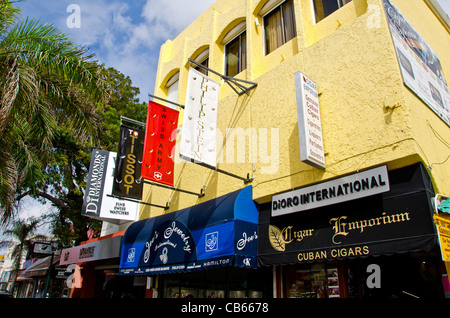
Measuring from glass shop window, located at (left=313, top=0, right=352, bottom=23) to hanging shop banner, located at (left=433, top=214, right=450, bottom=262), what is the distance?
5424 mm

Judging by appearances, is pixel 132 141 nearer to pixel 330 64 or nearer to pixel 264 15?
pixel 264 15

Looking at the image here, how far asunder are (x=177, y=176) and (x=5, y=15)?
6247mm

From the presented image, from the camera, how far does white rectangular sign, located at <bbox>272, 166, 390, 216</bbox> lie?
5379 mm

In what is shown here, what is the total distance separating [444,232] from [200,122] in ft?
16.8

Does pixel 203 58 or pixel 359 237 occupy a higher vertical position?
pixel 203 58

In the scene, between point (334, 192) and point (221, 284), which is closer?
point (334, 192)

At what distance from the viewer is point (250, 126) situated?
858cm

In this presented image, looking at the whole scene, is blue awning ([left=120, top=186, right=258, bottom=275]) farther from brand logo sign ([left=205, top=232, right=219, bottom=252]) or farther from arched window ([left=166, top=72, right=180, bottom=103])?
arched window ([left=166, top=72, right=180, bottom=103])

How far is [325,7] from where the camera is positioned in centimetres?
806

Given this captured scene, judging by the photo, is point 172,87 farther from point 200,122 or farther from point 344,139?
point 344,139

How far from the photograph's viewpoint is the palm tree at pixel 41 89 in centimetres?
639

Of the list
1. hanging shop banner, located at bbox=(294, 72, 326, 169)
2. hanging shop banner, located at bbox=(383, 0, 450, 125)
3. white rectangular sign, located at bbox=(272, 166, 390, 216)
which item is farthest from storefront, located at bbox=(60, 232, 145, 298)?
hanging shop banner, located at bbox=(383, 0, 450, 125)

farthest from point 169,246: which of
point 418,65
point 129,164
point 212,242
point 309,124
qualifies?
point 418,65

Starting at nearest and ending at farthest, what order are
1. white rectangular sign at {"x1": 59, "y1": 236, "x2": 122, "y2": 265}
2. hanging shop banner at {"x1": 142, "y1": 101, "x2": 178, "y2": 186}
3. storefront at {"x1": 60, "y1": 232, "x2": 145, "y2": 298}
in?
1. hanging shop banner at {"x1": 142, "y1": 101, "x2": 178, "y2": 186}
2. white rectangular sign at {"x1": 59, "y1": 236, "x2": 122, "y2": 265}
3. storefront at {"x1": 60, "y1": 232, "x2": 145, "y2": 298}
